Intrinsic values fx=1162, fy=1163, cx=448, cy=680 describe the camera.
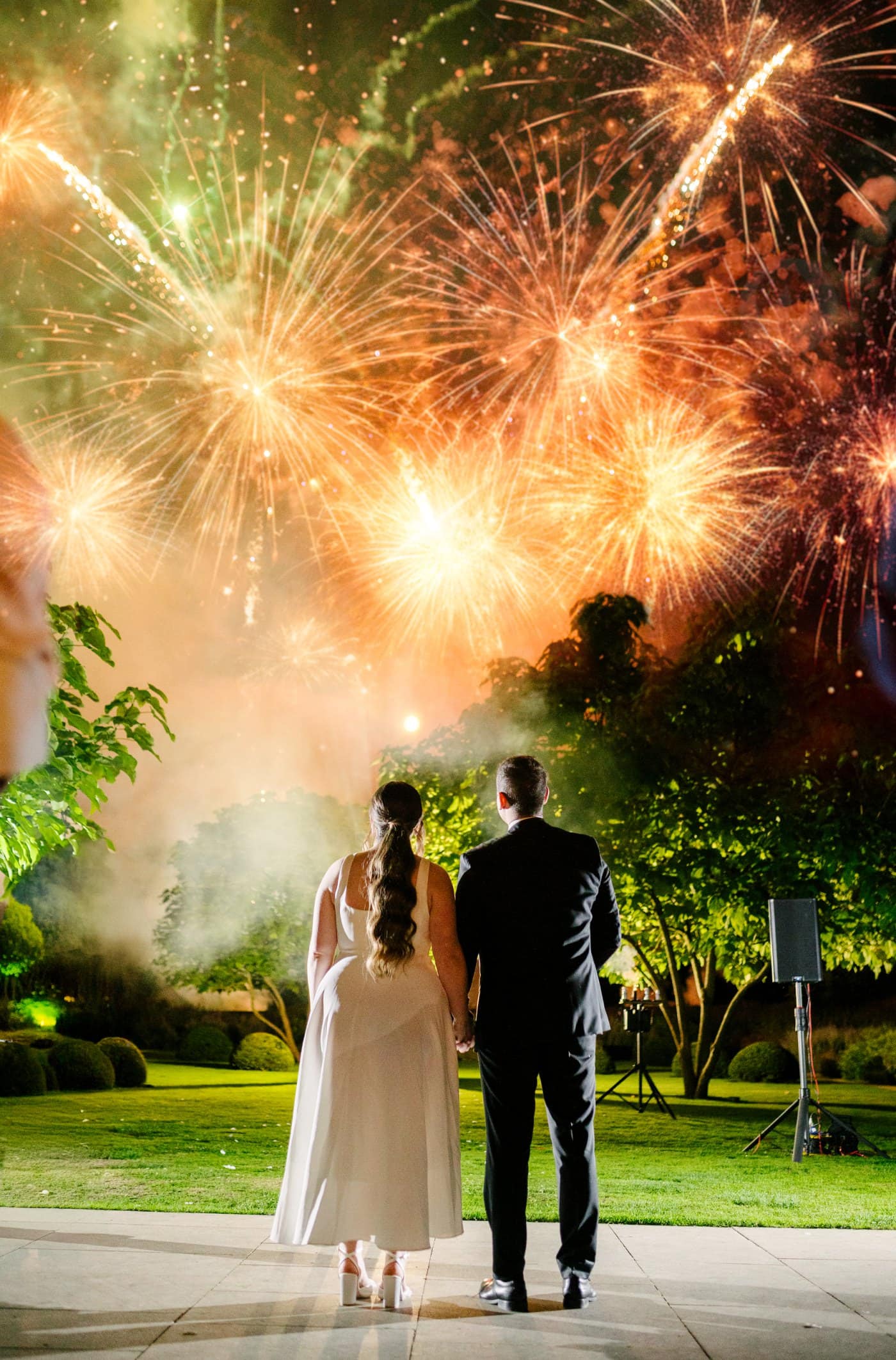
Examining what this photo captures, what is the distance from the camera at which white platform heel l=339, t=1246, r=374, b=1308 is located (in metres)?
4.32

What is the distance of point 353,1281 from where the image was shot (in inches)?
171

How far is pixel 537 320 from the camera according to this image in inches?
832

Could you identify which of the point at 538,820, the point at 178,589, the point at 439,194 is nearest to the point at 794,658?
the point at 439,194

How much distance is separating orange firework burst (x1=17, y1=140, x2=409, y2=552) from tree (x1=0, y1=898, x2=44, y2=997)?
824 inches

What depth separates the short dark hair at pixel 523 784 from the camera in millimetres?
4770

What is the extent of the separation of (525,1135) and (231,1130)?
32.8 feet

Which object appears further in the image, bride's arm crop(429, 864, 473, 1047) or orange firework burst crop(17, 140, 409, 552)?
orange firework burst crop(17, 140, 409, 552)

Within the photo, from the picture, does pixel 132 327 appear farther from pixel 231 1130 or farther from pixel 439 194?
pixel 231 1130

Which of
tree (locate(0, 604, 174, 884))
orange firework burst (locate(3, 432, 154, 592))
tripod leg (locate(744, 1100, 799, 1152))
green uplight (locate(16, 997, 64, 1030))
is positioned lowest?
tripod leg (locate(744, 1100, 799, 1152))

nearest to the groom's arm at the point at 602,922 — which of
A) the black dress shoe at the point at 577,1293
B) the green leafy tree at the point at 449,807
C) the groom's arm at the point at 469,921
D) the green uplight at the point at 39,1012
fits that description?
the groom's arm at the point at 469,921

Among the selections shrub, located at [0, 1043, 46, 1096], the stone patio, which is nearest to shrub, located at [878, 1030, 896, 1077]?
shrub, located at [0, 1043, 46, 1096]

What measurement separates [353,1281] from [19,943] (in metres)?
37.9

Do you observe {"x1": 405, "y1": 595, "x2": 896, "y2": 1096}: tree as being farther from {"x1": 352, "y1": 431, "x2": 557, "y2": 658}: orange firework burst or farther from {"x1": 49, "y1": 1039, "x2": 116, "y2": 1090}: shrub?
{"x1": 49, "y1": 1039, "x2": 116, "y2": 1090}: shrub

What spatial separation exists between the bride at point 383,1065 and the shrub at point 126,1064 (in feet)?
60.4
